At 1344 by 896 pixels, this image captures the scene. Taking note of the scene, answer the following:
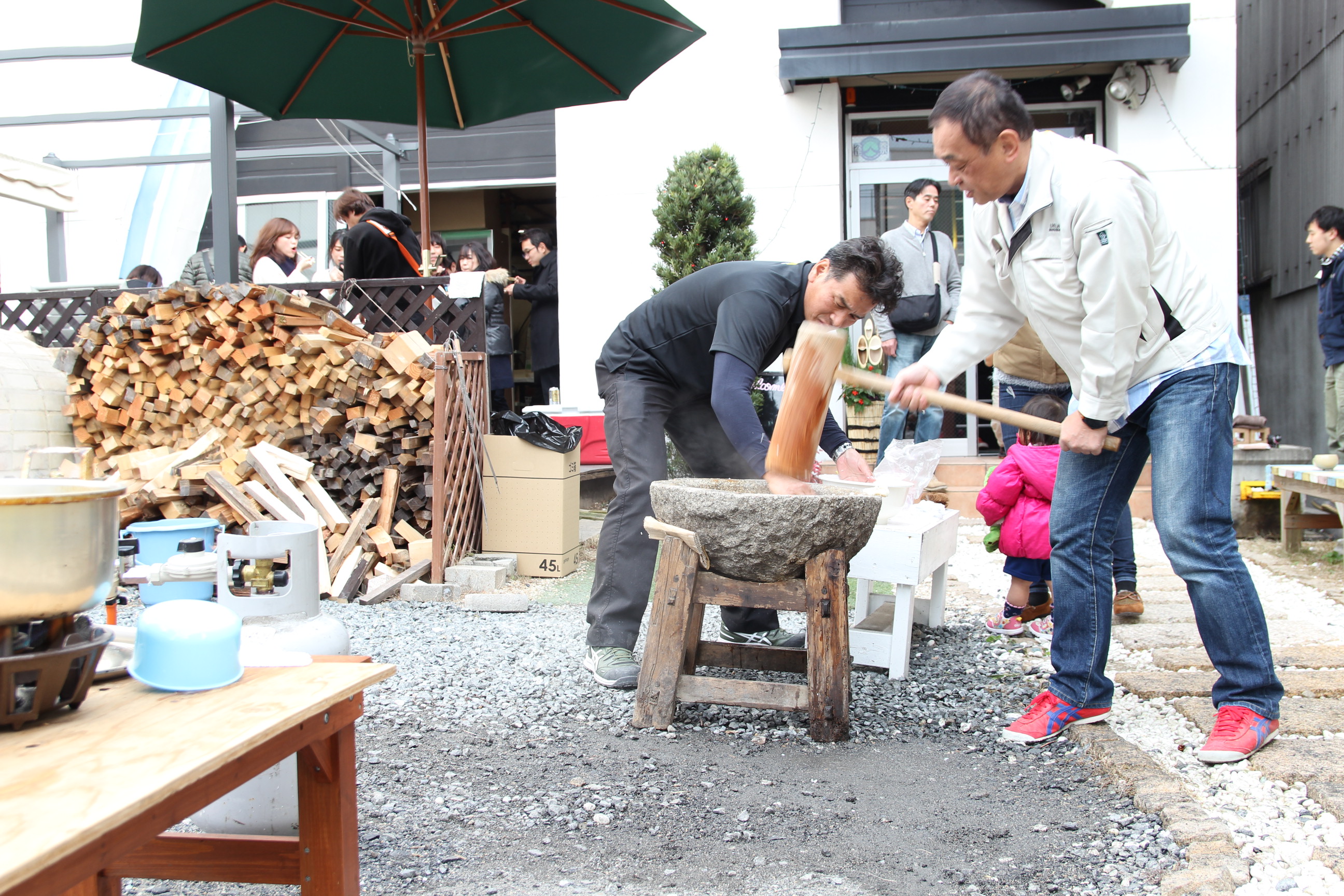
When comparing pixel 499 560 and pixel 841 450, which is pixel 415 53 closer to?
pixel 499 560

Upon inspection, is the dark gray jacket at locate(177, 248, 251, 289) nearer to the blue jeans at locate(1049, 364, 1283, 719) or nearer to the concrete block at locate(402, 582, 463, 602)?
→ the concrete block at locate(402, 582, 463, 602)

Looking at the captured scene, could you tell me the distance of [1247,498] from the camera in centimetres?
625

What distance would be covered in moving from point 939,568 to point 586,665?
1.55 metres

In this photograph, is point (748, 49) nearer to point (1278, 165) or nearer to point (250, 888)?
point (1278, 165)

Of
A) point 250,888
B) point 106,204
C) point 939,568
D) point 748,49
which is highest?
point 748,49

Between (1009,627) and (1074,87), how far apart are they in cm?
564

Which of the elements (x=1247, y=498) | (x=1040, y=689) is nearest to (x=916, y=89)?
(x=1247, y=498)

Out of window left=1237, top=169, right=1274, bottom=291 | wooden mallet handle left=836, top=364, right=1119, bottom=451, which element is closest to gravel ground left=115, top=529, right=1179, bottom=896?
wooden mallet handle left=836, top=364, right=1119, bottom=451

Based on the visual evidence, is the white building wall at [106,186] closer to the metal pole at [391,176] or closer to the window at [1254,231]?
the metal pole at [391,176]

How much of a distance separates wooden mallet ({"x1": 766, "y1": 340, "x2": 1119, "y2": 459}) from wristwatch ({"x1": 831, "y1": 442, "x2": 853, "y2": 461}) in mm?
674

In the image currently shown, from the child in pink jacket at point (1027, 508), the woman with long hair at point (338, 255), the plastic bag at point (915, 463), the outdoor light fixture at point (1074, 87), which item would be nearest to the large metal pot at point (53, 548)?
the plastic bag at point (915, 463)

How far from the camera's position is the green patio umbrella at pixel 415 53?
205 inches

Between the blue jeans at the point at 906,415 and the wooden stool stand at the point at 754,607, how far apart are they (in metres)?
3.57

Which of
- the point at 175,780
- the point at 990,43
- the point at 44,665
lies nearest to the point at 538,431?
the point at 44,665
